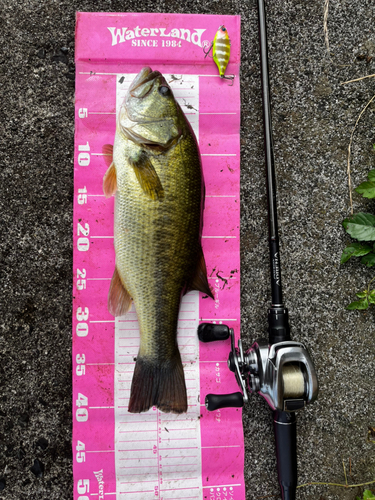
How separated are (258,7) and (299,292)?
4.41 feet

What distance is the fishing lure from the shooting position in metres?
1.55

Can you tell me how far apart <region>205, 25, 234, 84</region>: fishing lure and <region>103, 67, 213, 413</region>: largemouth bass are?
0.34 meters

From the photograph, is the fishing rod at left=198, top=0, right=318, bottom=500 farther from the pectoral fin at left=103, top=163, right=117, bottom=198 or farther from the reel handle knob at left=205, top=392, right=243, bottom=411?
the pectoral fin at left=103, top=163, right=117, bottom=198

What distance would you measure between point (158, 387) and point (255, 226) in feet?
2.79

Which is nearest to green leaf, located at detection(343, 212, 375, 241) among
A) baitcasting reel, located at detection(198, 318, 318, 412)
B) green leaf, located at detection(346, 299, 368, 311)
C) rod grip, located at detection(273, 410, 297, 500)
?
green leaf, located at detection(346, 299, 368, 311)

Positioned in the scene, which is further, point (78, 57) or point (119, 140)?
point (78, 57)

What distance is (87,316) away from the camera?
61.1 inches

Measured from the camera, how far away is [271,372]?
1390 mm

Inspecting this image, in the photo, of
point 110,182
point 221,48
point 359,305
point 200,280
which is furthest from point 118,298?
point 221,48

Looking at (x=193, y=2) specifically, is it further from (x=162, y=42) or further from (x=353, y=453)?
(x=353, y=453)

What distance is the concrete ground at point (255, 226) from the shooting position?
5.06 feet

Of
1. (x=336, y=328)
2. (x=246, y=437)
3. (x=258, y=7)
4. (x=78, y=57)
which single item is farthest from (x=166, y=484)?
(x=258, y=7)

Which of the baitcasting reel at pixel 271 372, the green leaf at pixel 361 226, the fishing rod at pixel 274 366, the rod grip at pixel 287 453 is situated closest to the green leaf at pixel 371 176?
the green leaf at pixel 361 226

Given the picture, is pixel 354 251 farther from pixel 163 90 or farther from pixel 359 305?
pixel 163 90
